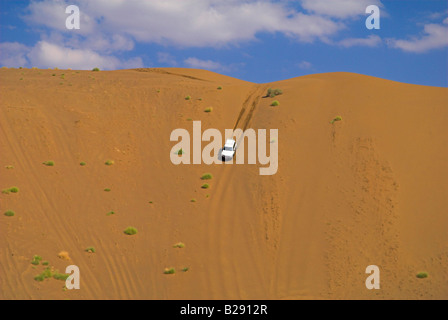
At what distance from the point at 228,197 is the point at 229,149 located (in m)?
5.74

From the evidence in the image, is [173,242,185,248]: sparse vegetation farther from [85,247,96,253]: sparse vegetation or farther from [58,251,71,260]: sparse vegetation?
[58,251,71,260]: sparse vegetation

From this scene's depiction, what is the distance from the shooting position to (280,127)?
Answer: 3788 cm

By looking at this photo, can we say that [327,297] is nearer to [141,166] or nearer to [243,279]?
[243,279]

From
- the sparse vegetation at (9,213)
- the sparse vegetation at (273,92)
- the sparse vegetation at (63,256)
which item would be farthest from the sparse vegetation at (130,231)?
the sparse vegetation at (273,92)

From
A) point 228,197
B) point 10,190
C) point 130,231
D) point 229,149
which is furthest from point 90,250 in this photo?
point 229,149

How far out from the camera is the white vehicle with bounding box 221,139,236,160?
3545 cm

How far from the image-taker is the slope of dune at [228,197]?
24203mm

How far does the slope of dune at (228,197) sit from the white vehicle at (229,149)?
57.1 inches

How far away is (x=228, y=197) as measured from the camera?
31.2 meters

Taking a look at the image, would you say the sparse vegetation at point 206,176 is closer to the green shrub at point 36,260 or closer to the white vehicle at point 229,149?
the white vehicle at point 229,149

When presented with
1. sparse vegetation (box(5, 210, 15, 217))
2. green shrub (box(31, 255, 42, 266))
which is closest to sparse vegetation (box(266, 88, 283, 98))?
sparse vegetation (box(5, 210, 15, 217))

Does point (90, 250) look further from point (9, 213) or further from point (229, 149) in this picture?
point (229, 149)
